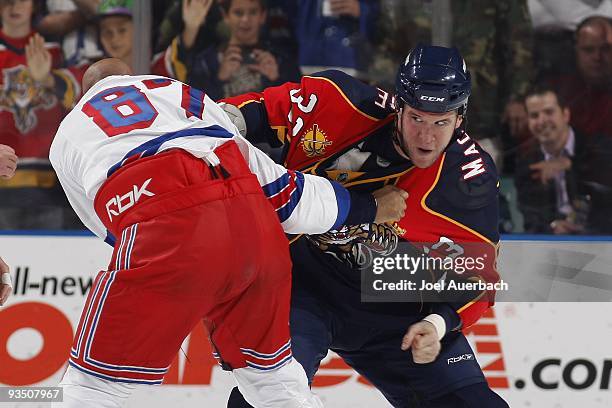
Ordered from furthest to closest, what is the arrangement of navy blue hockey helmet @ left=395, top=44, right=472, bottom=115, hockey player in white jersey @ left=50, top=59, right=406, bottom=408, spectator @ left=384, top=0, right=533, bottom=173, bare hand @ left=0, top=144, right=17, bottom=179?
spectator @ left=384, top=0, right=533, bottom=173, navy blue hockey helmet @ left=395, top=44, right=472, bottom=115, bare hand @ left=0, top=144, right=17, bottom=179, hockey player in white jersey @ left=50, top=59, right=406, bottom=408

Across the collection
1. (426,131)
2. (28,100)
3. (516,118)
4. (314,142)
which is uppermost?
(426,131)

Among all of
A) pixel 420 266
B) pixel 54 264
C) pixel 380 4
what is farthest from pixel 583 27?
pixel 54 264

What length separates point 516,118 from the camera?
5035 mm

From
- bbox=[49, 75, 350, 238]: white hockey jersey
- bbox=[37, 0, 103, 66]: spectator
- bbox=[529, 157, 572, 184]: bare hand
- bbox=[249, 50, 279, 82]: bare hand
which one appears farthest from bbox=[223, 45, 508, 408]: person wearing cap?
bbox=[37, 0, 103, 66]: spectator

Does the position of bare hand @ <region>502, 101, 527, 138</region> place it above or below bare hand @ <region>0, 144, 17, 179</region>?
below

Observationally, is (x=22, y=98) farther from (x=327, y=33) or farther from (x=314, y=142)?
(x=314, y=142)

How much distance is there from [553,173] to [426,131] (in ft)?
7.14

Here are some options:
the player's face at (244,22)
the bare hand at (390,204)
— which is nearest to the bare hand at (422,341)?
the bare hand at (390,204)

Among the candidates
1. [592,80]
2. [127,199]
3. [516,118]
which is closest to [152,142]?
[127,199]

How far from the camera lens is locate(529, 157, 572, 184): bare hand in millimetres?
4980

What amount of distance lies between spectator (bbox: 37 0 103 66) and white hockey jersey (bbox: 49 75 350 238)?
2.38 m

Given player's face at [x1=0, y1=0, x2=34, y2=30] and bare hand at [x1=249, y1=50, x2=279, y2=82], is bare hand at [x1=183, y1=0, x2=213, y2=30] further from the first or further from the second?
player's face at [x1=0, y1=0, x2=34, y2=30]

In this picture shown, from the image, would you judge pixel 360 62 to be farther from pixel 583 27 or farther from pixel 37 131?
pixel 37 131

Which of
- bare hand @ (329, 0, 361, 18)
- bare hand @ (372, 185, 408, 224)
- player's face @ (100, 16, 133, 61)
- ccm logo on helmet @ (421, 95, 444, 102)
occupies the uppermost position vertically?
ccm logo on helmet @ (421, 95, 444, 102)
